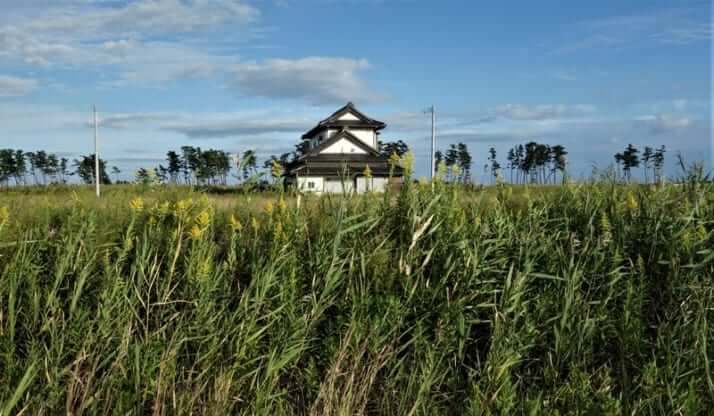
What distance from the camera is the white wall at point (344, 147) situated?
36562mm

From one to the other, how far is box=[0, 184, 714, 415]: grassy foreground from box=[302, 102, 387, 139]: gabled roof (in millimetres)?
34728

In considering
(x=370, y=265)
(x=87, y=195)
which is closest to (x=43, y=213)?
(x=87, y=195)

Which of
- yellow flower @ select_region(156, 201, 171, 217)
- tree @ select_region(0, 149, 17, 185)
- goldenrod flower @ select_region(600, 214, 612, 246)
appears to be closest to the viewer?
yellow flower @ select_region(156, 201, 171, 217)

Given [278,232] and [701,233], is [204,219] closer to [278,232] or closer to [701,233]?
[278,232]

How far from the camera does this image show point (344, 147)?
36500 mm

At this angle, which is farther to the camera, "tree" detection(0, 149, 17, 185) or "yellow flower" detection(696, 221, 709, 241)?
"tree" detection(0, 149, 17, 185)

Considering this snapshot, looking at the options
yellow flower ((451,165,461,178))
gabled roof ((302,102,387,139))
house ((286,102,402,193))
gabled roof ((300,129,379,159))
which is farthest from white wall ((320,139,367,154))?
yellow flower ((451,165,461,178))

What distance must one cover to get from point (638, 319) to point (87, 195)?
Result: 5.15 m

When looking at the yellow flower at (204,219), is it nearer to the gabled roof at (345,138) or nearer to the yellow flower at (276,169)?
the yellow flower at (276,169)

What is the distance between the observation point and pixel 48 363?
3.19 metres

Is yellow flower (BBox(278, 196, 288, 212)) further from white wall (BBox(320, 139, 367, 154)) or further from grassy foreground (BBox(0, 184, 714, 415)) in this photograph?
white wall (BBox(320, 139, 367, 154))

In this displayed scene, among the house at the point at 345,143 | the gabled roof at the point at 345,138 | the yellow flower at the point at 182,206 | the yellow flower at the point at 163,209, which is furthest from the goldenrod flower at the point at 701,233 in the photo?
the gabled roof at the point at 345,138

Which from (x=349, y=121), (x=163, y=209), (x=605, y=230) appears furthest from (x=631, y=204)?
(x=349, y=121)

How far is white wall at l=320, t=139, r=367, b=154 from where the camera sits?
36.6m
